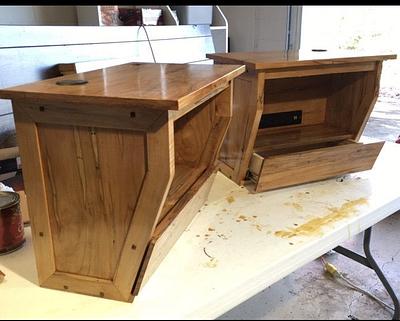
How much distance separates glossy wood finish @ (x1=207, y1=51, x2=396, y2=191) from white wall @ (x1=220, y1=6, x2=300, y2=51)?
5.37ft

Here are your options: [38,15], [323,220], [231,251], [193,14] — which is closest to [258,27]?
[193,14]

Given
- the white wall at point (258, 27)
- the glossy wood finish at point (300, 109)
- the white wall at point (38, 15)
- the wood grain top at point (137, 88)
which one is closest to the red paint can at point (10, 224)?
the wood grain top at point (137, 88)

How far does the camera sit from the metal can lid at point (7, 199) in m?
0.88

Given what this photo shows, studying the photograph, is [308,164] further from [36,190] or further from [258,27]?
[258,27]

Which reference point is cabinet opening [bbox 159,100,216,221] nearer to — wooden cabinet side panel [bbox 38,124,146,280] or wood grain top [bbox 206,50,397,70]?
wood grain top [bbox 206,50,397,70]

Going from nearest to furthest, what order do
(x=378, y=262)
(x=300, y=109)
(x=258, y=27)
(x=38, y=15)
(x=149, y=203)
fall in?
(x=149, y=203), (x=300, y=109), (x=378, y=262), (x=38, y=15), (x=258, y=27)

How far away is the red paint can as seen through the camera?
34.7 inches

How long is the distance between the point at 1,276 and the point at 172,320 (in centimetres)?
41

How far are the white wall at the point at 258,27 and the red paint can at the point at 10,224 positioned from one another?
2.62m

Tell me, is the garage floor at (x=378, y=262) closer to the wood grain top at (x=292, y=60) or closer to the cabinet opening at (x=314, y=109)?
the cabinet opening at (x=314, y=109)

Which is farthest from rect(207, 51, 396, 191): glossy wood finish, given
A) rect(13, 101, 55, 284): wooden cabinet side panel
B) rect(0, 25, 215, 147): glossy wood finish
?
rect(0, 25, 215, 147): glossy wood finish

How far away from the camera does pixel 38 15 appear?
2.55m

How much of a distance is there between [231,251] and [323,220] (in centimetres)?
29

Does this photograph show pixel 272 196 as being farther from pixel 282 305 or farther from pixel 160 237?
→ pixel 282 305
